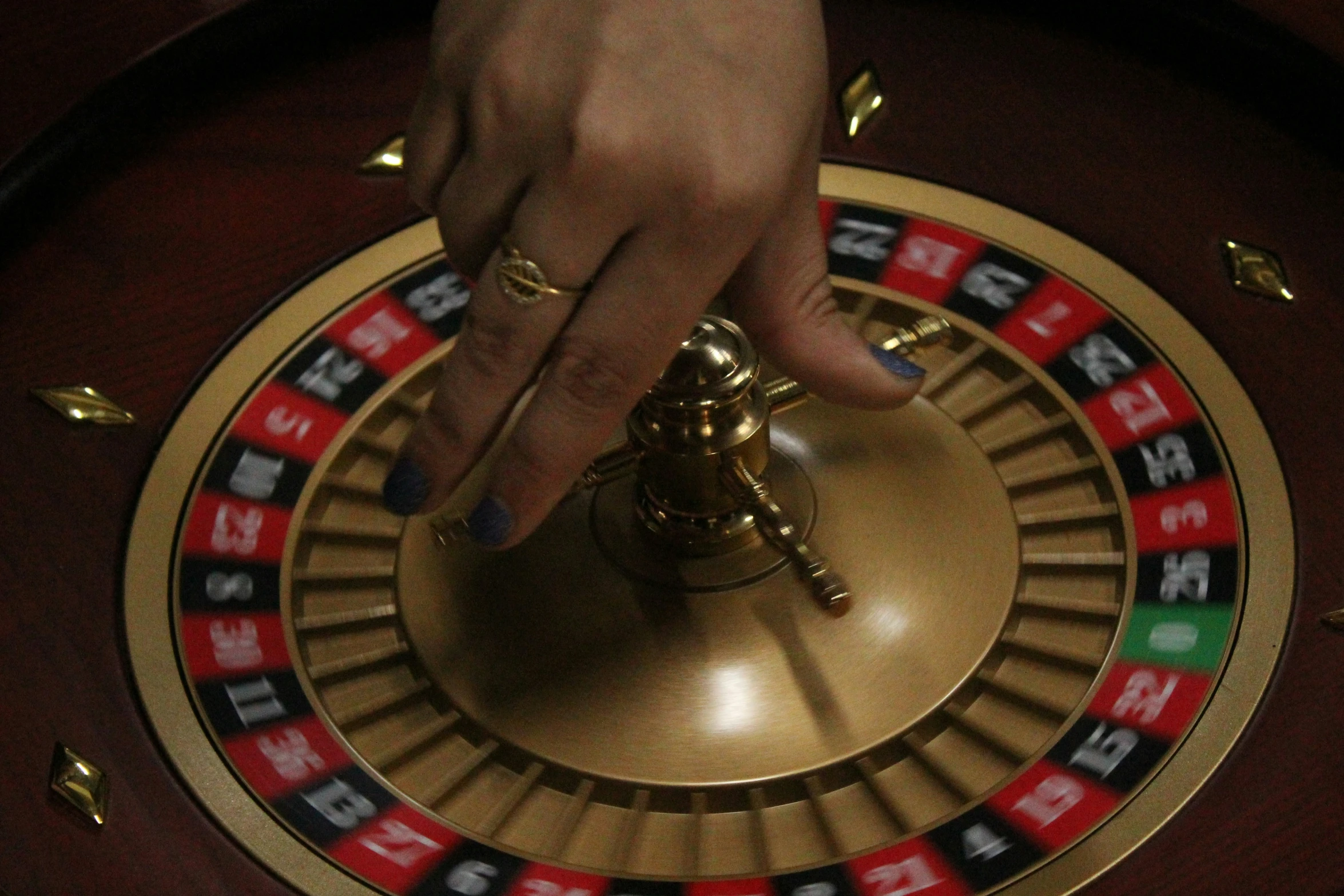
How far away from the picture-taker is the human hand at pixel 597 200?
1.06m

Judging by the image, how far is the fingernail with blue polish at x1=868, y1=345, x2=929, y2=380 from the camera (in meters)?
1.30

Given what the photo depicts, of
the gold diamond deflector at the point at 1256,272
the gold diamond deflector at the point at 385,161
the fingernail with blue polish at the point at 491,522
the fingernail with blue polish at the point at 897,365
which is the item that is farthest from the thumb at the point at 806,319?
the gold diamond deflector at the point at 385,161

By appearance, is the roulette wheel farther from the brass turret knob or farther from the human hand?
the human hand

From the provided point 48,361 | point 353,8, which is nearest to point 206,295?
point 48,361

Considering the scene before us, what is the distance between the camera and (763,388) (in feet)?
4.69

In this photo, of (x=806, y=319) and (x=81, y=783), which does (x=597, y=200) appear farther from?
(x=81, y=783)

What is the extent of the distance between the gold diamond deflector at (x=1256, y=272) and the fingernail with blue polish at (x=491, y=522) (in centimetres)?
82

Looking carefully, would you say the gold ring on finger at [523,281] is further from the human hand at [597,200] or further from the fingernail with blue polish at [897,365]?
the fingernail with blue polish at [897,365]

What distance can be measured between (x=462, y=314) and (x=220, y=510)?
36 cm

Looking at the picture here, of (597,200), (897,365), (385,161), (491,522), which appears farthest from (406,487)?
(385,161)

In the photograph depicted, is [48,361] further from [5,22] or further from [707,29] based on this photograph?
[707,29]

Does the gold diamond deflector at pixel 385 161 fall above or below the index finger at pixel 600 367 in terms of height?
above

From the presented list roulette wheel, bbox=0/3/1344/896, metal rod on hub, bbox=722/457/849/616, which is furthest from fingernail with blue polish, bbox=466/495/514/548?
metal rod on hub, bbox=722/457/849/616

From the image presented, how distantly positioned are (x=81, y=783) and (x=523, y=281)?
1.79ft
